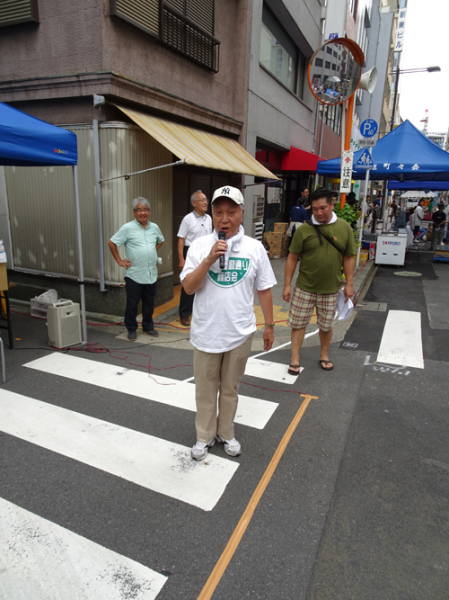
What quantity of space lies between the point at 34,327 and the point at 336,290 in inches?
184

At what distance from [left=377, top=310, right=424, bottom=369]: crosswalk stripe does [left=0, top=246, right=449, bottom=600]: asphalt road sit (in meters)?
0.42

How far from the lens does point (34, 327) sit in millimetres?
6711

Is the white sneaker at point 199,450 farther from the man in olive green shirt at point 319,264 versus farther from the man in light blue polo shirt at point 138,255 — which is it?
the man in light blue polo shirt at point 138,255

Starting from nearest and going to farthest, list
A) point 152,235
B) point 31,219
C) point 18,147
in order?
point 18,147, point 152,235, point 31,219

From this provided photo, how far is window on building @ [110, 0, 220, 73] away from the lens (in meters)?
6.73

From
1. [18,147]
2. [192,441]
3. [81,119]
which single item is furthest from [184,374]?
[81,119]

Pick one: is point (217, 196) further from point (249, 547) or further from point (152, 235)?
point (152, 235)

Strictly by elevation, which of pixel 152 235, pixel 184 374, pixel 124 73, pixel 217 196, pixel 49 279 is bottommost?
pixel 184 374

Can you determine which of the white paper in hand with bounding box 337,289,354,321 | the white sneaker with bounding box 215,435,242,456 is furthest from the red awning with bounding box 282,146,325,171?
the white sneaker with bounding box 215,435,242,456

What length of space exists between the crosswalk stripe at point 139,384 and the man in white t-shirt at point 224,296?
0.95 meters

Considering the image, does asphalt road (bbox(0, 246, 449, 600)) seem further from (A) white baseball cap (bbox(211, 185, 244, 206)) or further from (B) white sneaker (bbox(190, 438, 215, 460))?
(A) white baseball cap (bbox(211, 185, 244, 206))

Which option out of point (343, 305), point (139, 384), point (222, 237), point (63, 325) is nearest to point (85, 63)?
point (63, 325)

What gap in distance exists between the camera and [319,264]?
4965 mm

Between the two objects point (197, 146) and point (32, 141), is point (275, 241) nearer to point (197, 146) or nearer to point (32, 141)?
point (197, 146)
